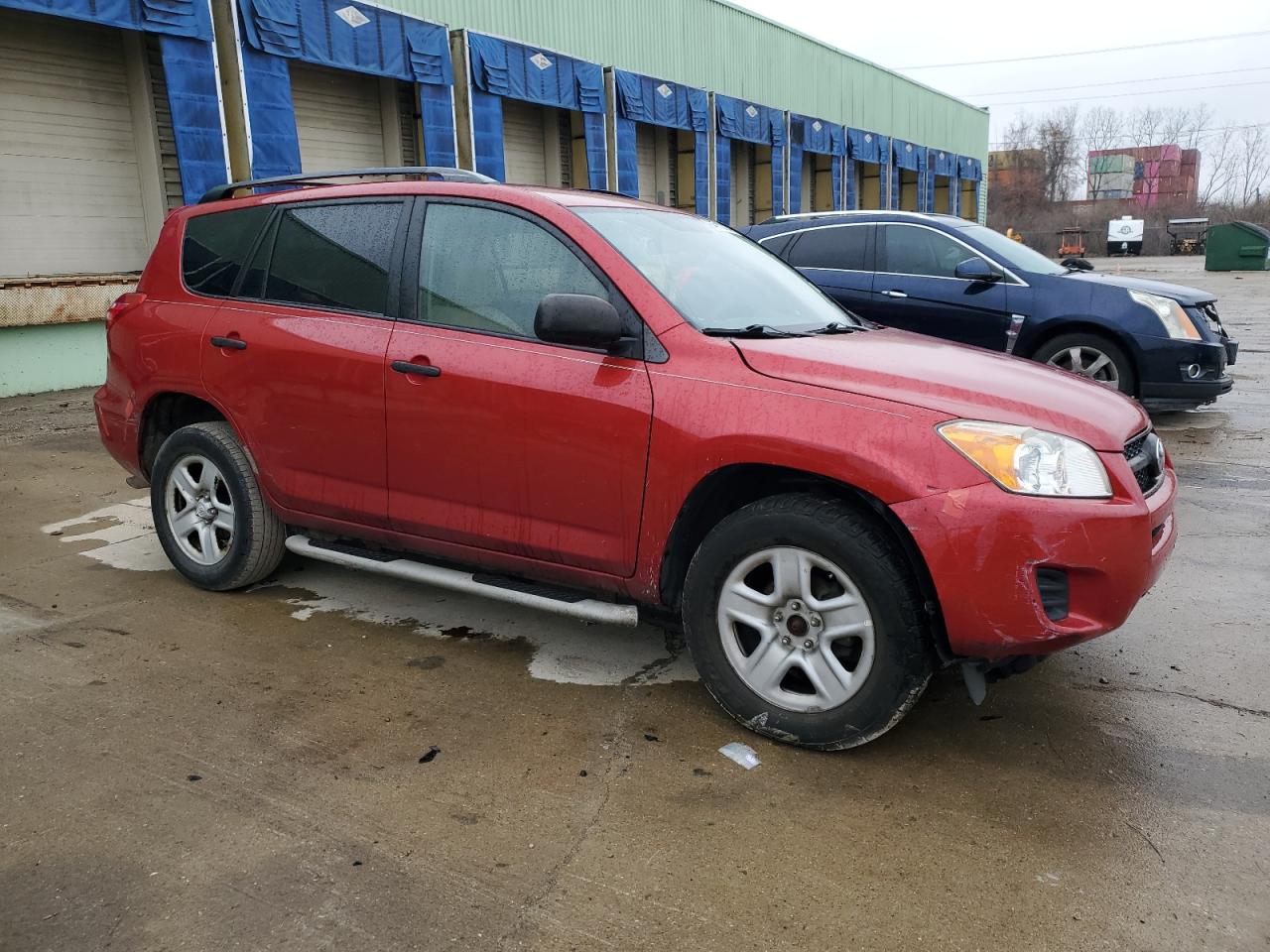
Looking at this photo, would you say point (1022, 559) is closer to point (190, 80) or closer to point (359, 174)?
point (359, 174)

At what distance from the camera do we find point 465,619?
14.5ft

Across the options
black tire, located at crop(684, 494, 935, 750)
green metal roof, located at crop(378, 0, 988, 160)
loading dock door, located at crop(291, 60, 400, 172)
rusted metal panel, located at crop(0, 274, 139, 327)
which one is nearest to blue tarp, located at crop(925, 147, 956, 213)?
green metal roof, located at crop(378, 0, 988, 160)

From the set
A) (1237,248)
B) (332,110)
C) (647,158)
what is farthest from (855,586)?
→ (1237,248)

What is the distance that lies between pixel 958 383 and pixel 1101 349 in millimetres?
5654

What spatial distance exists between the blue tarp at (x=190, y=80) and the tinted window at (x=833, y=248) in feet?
24.3

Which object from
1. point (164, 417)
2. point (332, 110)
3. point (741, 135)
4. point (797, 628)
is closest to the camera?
point (797, 628)

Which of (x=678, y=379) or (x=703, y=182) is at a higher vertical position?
(x=703, y=182)

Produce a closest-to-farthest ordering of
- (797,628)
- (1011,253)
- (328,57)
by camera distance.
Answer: (797,628) < (1011,253) < (328,57)

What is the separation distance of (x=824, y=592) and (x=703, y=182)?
21224mm

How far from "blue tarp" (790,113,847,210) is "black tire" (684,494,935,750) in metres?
25.7

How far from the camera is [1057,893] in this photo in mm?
2486

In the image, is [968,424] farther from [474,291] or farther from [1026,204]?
[1026,204]

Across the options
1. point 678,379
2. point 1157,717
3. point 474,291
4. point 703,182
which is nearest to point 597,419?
point 678,379

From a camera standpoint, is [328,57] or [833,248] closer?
[833,248]
